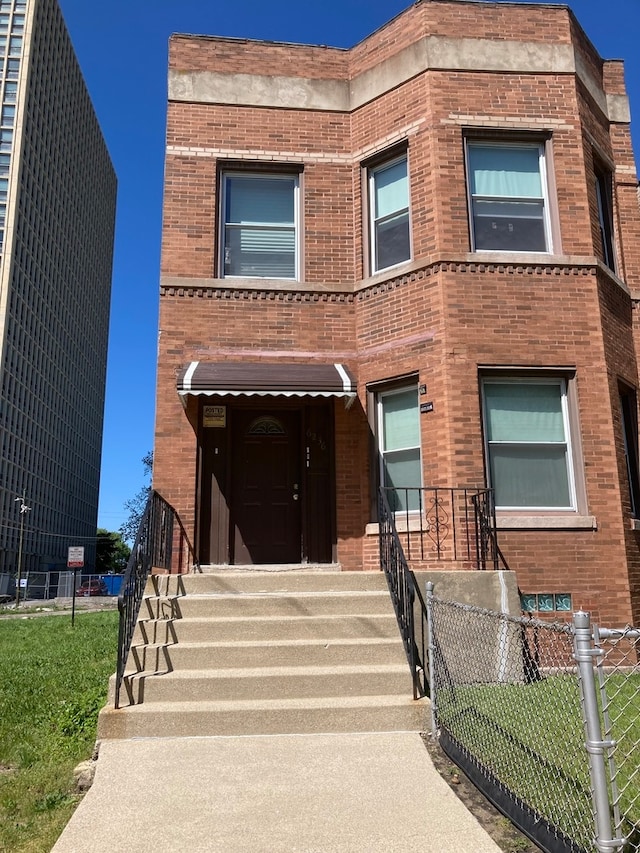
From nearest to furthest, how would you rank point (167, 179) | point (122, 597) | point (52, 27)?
point (122, 597) < point (167, 179) < point (52, 27)

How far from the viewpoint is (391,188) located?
9.38 metres

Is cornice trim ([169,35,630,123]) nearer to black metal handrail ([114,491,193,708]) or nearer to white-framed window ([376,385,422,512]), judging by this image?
white-framed window ([376,385,422,512])

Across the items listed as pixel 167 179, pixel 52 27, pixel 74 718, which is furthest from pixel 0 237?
pixel 74 718

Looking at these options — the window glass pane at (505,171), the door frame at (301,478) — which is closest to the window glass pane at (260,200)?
the window glass pane at (505,171)

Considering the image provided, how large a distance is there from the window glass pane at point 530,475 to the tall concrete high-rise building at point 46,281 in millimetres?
64171

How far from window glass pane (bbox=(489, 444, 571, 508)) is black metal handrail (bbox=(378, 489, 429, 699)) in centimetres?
191

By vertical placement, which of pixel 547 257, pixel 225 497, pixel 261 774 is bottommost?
pixel 261 774

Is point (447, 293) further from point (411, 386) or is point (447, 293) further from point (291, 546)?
point (291, 546)

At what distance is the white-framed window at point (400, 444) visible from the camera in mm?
8344

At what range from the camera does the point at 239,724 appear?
4.88 meters

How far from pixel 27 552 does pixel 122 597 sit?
73.7 meters

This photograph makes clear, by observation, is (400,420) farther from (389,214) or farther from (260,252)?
(260,252)

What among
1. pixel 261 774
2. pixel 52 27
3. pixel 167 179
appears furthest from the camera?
pixel 52 27

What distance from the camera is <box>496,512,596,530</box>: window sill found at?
763cm
